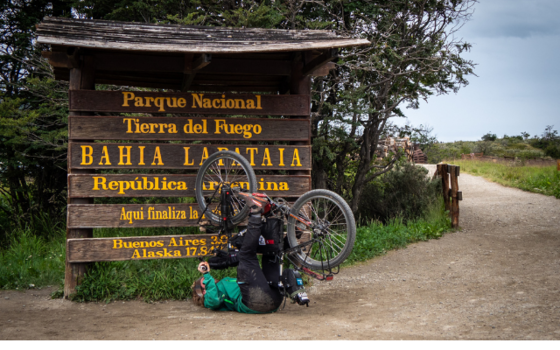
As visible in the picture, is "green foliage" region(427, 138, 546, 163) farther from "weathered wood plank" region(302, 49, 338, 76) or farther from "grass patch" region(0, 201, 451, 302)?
"weathered wood plank" region(302, 49, 338, 76)

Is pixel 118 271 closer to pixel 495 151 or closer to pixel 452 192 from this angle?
pixel 452 192

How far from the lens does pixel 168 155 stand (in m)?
6.54

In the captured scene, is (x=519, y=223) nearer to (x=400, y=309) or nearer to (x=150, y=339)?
(x=400, y=309)

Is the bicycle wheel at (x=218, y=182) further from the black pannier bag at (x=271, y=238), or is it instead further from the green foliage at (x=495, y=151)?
the green foliage at (x=495, y=151)

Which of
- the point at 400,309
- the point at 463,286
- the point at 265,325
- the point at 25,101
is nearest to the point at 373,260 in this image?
the point at 463,286

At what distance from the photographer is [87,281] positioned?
6.28 m

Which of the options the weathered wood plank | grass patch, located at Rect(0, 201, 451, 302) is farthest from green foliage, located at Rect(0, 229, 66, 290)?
the weathered wood plank

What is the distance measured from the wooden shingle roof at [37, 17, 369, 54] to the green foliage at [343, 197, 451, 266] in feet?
13.5

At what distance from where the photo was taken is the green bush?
39.8 ft

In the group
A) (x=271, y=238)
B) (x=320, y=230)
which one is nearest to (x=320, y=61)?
(x=320, y=230)

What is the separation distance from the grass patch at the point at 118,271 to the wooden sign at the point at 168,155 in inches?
59.3

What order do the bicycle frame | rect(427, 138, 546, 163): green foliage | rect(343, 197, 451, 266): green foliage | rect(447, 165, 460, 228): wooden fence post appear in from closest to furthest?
the bicycle frame, rect(343, 197, 451, 266): green foliage, rect(447, 165, 460, 228): wooden fence post, rect(427, 138, 546, 163): green foliage

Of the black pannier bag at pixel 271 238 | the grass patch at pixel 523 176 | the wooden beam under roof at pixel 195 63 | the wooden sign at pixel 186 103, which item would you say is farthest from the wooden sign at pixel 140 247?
the grass patch at pixel 523 176

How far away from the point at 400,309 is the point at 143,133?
4.18 metres
